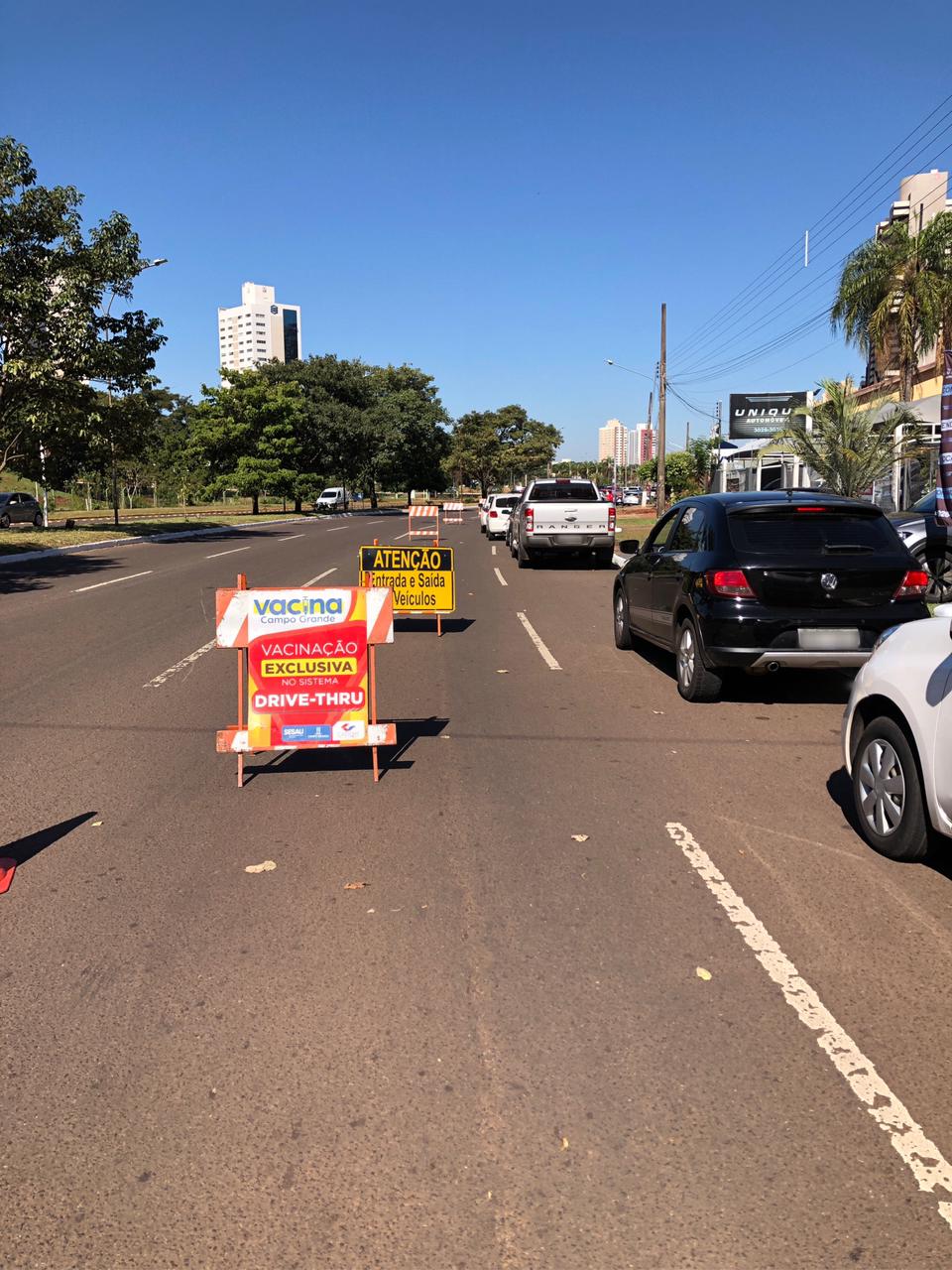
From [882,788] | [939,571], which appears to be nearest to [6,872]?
[882,788]

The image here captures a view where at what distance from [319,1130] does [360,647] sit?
3.77 meters

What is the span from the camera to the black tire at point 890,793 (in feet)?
15.6

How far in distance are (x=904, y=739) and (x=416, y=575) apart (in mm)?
8814

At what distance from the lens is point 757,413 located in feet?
199

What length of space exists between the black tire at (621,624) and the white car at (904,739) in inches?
231

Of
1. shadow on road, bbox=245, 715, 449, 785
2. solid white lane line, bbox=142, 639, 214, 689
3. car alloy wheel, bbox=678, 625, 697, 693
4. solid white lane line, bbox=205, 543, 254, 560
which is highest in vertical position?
solid white lane line, bbox=205, 543, 254, 560

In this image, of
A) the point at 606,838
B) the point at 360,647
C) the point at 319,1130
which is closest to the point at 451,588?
the point at 360,647

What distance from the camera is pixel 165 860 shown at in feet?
16.3

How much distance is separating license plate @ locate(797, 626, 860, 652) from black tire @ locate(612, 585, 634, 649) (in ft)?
11.2

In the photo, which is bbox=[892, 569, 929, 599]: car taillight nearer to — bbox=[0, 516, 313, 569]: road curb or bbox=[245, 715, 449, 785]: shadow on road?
bbox=[245, 715, 449, 785]: shadow on road

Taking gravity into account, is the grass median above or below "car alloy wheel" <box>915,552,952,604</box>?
above

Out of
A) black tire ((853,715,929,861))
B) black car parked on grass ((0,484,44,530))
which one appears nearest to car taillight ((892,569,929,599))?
black tire ((853,715,929,861))

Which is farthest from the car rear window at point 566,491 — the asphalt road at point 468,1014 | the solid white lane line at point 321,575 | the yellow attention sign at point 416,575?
the asphalt road at point 468,1014

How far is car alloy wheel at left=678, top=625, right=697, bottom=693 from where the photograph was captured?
851 centimetres
